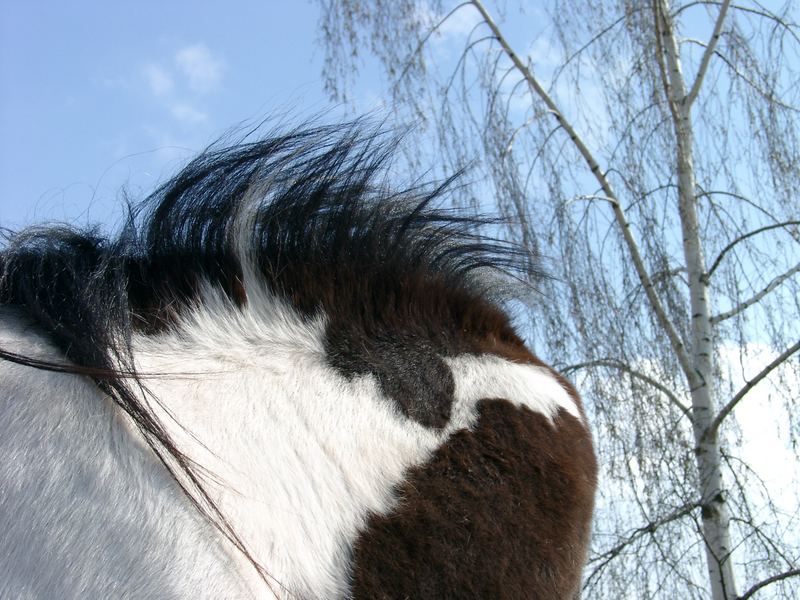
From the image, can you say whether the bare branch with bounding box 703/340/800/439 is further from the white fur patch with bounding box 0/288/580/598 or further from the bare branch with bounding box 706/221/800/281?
the white fur patch with bounding box 0/288/580/598

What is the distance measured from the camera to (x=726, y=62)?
584 centimetres

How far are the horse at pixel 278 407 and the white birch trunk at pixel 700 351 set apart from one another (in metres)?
3.49

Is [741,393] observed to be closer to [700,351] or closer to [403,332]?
[700,351]

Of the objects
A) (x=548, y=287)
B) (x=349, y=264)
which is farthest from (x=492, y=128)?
(x=349, y=264)

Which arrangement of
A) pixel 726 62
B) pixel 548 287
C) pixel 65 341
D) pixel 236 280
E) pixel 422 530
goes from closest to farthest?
pixel 65 341 → pixel 422 530 → pixel 236 280 → pixel 548 287 → pixel 726 62

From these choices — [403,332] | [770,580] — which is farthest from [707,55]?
[403,332]

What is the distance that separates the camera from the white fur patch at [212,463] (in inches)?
44.1

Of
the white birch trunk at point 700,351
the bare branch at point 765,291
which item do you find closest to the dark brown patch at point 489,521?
the white birch trunk at point 700,351

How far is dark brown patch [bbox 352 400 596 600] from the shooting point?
1.35 metres

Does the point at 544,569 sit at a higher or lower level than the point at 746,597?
higher

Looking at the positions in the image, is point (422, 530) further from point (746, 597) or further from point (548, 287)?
point (746, 597)

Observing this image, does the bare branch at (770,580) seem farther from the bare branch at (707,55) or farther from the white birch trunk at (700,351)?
the bare branch at (707,55)

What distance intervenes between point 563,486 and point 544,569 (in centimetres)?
16

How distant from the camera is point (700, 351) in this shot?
5.25 m
